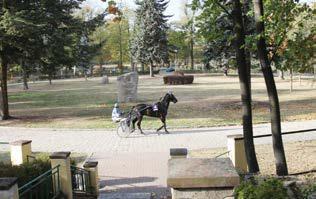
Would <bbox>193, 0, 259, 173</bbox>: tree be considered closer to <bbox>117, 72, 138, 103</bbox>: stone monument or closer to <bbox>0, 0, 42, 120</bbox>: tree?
<bbox>0, 0, 42, 120</bbox>: tree

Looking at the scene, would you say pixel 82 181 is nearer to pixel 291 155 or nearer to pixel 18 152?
pixel 18 152

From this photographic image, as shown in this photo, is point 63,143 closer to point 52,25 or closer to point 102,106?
point 52,25

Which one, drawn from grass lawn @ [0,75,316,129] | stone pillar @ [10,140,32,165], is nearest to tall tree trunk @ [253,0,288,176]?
stone pillar @ [10,140,32,165]

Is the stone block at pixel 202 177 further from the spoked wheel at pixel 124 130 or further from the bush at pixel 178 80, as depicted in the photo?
the bush at pixel 178 80

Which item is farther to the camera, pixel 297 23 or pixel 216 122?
pixel 216 122

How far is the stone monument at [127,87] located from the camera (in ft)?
102

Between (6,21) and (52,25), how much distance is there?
3.14 metres

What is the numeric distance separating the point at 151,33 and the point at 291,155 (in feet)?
164

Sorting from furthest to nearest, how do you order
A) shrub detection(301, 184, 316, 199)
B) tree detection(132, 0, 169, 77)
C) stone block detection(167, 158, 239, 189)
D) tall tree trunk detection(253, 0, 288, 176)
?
1. tree detection(132, 0, 169, 77)
2. tall tree trunk detection(253, 0, 288, 176)
3. shrub detection(301, 184, 316, 199)
4. stone block detection(167, 158, 239, 189)

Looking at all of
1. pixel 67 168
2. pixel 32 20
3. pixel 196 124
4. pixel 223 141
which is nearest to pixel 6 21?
pixel 32 20

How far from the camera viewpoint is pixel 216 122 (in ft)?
70.7

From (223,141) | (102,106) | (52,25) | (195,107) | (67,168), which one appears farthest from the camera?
(102,106)

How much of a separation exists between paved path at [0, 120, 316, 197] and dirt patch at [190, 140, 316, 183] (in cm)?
94

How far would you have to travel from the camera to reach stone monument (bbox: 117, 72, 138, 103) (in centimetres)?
3122
